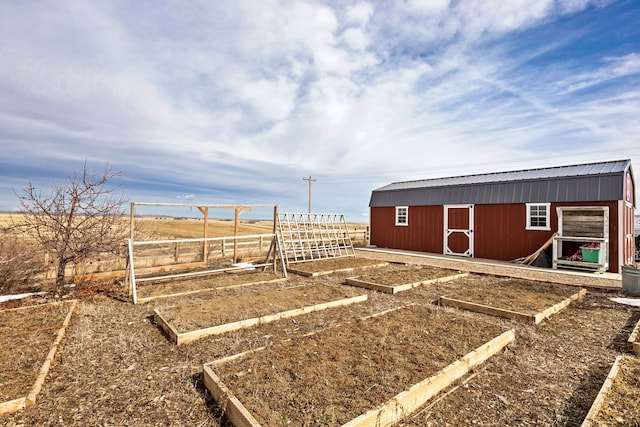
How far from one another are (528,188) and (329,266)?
8.42 metres

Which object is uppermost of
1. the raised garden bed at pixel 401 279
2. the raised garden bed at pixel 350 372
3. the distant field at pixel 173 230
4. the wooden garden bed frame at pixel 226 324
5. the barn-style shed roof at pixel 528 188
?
the barn-style shed roof at pixel 528 188

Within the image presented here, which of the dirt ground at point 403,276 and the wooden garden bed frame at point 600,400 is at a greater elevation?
the dirt ground at point 403,276

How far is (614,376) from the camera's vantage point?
10.8 feet

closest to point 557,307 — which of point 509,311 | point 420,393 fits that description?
point 509,311

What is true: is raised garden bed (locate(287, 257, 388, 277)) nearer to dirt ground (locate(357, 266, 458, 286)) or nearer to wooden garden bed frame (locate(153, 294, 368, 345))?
dirt ground (locate(357, 266, 458, 286))

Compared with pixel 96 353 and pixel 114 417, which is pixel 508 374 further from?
pixel 96 353

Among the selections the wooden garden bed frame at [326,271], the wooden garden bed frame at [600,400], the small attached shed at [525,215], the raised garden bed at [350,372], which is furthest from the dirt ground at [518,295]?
the small attached shed at [525,215]

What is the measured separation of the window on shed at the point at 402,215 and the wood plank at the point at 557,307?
9504 mm

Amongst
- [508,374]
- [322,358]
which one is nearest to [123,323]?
[322,358]

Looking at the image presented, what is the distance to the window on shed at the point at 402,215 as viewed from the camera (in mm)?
16587

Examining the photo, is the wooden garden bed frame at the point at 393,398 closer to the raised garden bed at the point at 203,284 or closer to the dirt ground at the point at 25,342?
the dirt ground at the point at 25,342

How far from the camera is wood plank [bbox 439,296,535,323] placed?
5.21m

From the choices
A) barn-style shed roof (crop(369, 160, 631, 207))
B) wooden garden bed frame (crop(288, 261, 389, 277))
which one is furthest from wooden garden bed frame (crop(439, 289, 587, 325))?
barn-style shed roof (crop(369, 160, 631, 207))

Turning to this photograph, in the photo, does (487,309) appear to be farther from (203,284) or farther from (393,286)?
(203,284)
